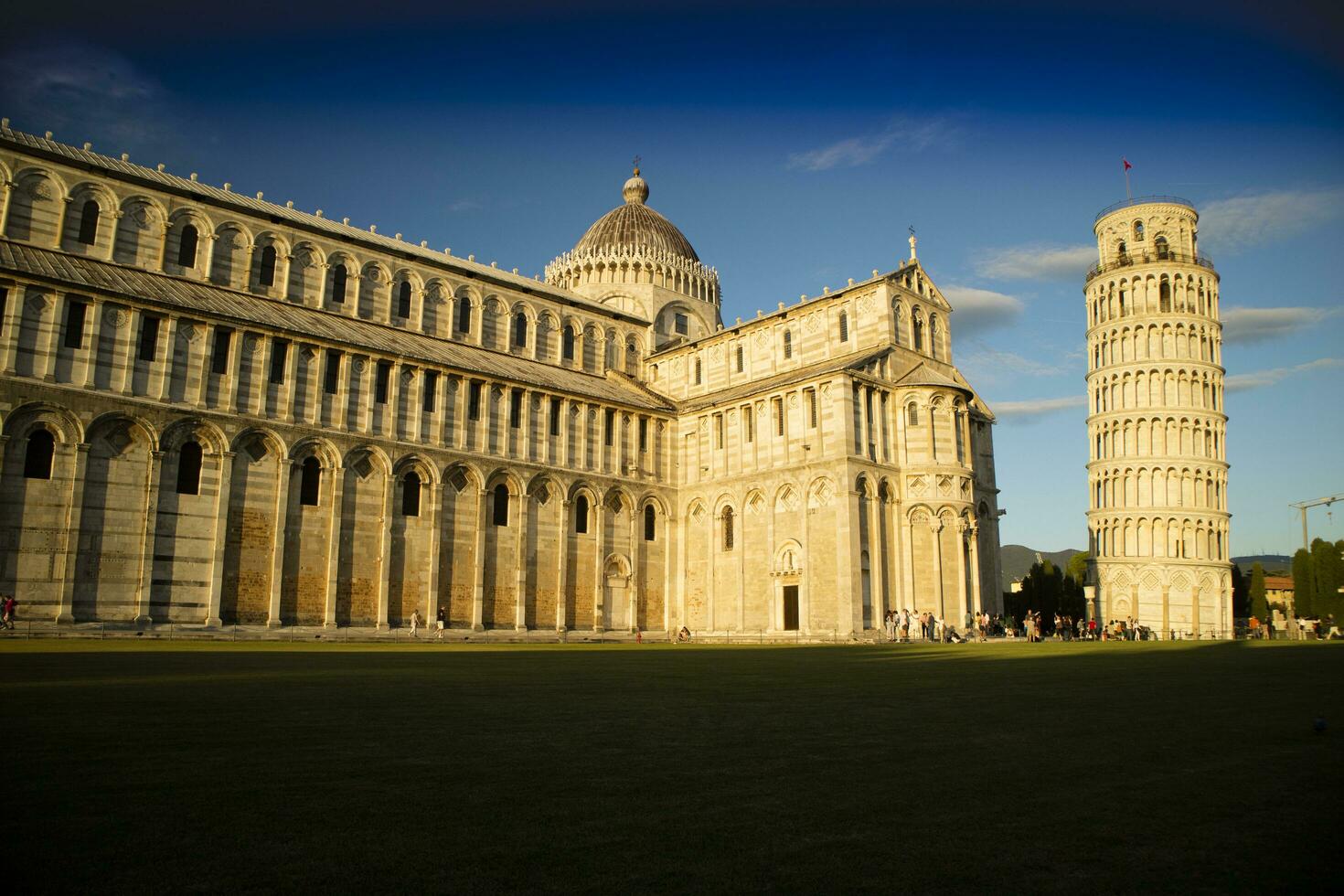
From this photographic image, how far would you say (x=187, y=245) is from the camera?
41594mm

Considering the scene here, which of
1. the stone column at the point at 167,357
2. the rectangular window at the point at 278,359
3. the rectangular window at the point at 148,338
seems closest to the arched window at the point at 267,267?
the rectangular window at the point at 278,359

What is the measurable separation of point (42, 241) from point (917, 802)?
4385 centimetres

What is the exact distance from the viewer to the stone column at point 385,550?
127ft

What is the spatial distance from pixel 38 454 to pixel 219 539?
6.68 meters

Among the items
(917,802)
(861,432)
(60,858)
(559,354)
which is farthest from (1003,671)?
(559,354)

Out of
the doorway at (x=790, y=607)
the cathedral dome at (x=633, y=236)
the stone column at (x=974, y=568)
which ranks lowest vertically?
the doorway at (x=790, y=607)

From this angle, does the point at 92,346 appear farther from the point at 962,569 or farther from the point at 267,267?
the point at 962,569

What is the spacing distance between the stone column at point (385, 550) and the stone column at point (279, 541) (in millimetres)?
3978

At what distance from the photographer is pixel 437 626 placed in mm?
39312

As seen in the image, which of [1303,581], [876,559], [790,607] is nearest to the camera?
[876,559]

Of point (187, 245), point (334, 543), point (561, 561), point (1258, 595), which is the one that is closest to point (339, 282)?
point (187, 245)

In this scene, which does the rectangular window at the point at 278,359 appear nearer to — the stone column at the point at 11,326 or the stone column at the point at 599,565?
the stone column at the point at 11,326

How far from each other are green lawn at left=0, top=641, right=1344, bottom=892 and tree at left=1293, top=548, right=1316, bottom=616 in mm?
74121

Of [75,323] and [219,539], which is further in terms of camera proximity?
[219,539]
